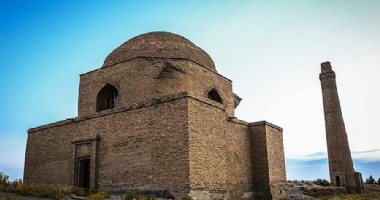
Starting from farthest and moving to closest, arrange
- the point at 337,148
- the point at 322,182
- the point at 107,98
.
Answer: the point at 322,182 → the point at 337,148 → the point at 107,98

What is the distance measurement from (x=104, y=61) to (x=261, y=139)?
886cm

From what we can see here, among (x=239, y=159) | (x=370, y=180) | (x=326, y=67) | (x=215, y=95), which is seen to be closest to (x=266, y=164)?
(x=239, y=159)

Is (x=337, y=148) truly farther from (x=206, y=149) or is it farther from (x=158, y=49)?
(x=206, y=149)

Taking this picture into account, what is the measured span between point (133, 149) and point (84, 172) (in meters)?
3.23

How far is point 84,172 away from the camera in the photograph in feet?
47.0

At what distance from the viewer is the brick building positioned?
456 inches

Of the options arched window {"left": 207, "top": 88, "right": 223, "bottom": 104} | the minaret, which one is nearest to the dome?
arched window {"left": 207, "top": 88, "right": 223, "bottom": 104}

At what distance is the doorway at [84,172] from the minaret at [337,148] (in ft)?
69.0

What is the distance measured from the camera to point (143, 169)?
39.4 ft

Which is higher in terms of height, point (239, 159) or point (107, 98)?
point (107, 98)

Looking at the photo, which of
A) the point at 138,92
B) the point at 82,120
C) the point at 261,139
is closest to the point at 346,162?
the point at 261,139

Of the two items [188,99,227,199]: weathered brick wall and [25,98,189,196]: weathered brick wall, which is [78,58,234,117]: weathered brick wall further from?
[188,99,227,199]: weathered brick wall

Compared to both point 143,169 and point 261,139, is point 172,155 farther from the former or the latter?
point 261,139

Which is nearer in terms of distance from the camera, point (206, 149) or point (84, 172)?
point (206, 149)
